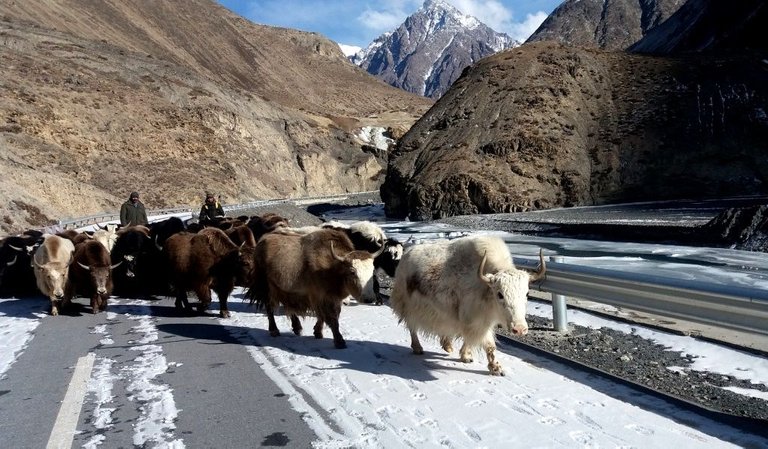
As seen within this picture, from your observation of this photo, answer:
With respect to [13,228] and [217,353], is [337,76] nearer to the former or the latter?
[13,228]

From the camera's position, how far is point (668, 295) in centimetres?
537

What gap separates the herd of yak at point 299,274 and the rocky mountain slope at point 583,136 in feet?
83.4

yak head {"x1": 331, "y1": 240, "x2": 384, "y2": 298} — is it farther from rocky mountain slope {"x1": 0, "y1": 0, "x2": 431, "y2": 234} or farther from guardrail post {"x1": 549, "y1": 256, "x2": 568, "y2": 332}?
rocky mountain slope {"x1": 0, "y1": 0, "x2": 431, "y2": 234}

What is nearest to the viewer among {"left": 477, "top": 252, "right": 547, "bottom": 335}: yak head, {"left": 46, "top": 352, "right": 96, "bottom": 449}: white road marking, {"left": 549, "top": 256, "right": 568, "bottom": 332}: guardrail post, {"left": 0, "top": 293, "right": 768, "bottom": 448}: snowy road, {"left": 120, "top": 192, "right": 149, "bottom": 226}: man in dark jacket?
{"left": 0, "top": 293, "right": 768, "bottom": 448}: snowy road

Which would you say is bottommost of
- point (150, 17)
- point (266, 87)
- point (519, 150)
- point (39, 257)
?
point (39, 257)

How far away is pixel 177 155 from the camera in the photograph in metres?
48.1

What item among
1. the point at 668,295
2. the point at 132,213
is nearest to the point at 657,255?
the point at 668,295

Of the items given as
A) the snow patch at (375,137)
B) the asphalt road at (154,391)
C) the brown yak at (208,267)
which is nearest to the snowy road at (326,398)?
the asphalt road at (154,391)

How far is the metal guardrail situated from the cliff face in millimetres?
28382

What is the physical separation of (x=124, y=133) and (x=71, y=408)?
44.9 metres

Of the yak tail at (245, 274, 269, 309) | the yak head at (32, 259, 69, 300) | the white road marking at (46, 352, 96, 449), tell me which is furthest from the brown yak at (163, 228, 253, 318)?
the white road marking at (46, 352, 96, 449)

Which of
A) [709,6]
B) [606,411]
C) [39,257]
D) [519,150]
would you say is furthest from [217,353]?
[709,6]

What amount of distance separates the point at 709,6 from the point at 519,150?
70347mm

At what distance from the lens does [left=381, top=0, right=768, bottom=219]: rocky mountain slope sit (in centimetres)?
3591
